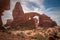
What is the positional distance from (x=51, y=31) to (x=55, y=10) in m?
0.68

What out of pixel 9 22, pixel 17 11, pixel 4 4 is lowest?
pixel 9 22

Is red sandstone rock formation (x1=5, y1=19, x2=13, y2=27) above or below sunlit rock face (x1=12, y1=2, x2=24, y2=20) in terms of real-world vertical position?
below

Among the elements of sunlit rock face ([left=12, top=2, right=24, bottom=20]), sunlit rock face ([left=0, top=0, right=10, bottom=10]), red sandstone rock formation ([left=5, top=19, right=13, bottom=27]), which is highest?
sunlit rock face ([left=0, top=0, right=10, bottom=10])

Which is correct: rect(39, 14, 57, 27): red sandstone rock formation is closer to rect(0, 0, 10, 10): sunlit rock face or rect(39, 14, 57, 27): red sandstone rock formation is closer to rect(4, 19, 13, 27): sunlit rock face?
rect(4, 19, 13, 27): sunlit rock face

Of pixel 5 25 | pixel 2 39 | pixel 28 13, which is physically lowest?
pixel 2 39

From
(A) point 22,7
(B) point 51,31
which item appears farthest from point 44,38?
(A) point 22,7

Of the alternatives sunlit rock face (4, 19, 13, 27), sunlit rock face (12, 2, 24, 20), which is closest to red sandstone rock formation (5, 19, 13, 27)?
sunlit rock face (4, 19, 13, 27)

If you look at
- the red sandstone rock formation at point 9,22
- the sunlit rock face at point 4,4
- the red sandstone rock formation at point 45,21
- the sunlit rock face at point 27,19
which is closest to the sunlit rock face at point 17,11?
the sunlit rock face at point 27,19

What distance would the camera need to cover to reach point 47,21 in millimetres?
5574

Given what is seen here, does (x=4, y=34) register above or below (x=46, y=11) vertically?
below

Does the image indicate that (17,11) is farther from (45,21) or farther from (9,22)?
(45,21)

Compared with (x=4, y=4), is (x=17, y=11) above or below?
below

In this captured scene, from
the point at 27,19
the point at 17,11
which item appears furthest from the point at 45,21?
the point at 17,11

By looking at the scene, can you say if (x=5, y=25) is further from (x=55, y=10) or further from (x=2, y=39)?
(x=55, y=10)
